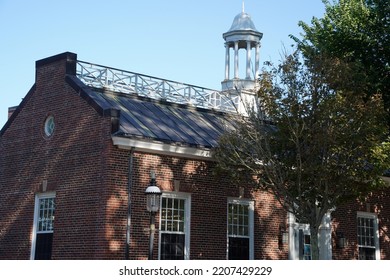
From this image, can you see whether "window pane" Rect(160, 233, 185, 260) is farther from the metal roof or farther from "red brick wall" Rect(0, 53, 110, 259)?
the metal roof

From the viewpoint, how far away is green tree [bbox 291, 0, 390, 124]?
920 inches

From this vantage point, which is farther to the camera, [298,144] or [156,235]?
[156,235]

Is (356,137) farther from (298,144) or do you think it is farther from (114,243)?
(114,243)

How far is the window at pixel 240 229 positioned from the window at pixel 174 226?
5.90ft

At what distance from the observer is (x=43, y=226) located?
22.1 meters

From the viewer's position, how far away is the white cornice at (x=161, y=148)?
798 inches

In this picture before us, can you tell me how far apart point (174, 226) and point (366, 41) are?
922cm

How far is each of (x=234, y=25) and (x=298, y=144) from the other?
85.6 feet

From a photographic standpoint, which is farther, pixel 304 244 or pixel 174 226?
pixel 304 244

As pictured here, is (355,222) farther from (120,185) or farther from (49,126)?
(49,126)

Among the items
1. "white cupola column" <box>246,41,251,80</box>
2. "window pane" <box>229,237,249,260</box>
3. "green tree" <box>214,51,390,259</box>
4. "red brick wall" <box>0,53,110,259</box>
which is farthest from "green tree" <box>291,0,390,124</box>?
"white cupola column" <box>246,41,251,80</box>

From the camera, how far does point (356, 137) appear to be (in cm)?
1953

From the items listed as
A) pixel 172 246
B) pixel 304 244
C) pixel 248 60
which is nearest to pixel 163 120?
pixel 172 246
